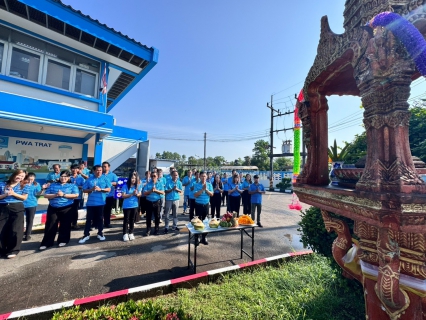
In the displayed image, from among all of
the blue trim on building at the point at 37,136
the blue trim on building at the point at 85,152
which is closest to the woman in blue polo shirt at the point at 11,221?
the blue trim on building at the point at 37,136

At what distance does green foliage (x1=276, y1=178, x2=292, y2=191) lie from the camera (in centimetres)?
2173

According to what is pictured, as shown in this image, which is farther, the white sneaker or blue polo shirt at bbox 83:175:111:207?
blue polo shirt at bbox 83:175:111:207

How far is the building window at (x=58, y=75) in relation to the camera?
7.10m

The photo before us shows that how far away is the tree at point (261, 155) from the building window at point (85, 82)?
32134 millimetres

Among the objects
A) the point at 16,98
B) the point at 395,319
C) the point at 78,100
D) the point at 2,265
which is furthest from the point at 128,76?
the point at 395,319

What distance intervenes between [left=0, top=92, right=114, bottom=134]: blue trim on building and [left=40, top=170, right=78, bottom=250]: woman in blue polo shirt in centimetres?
264

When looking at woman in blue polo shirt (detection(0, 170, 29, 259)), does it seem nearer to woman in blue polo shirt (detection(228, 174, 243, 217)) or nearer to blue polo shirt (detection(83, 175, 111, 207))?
blue polo shirt (detection(83, 175, 111, 207))

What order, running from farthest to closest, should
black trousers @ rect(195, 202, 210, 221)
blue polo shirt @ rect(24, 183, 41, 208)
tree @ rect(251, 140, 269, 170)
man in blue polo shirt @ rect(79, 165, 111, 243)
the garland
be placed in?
tree @ rect(251, 140, 269, 170) < black trousers @ rect(195, 202, 210, 221) < man in blue polo shirt @ rect(79, 165, 111, 243) < blue polo shirt @ rect(24, 183, 41, 208) < the garland

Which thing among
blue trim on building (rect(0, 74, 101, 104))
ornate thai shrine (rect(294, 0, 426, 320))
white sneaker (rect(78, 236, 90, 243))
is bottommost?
white sneaker (rect(78, 236, 90, 243))

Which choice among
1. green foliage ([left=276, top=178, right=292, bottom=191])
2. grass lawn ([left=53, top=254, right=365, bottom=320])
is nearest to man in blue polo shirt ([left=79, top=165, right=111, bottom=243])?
grass lawn ([left=53, top=254, right=365, bottom=320])

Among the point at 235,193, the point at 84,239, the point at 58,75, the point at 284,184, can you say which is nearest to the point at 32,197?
the point at 84,239

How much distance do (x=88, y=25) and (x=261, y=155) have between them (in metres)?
35.1

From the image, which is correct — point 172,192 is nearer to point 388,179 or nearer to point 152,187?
point 152,187

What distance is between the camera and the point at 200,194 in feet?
19.4
